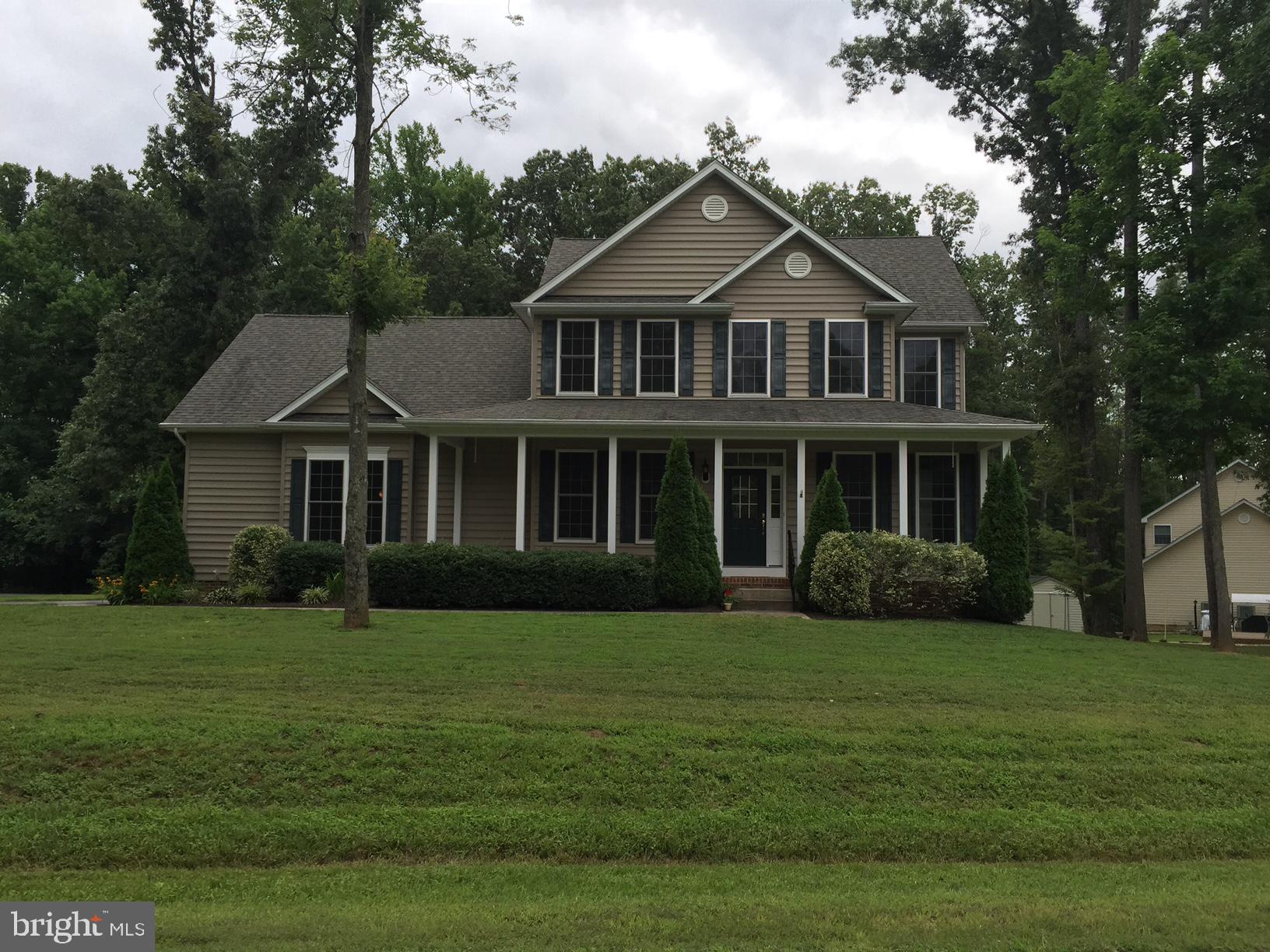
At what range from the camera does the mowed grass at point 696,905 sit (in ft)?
15.9

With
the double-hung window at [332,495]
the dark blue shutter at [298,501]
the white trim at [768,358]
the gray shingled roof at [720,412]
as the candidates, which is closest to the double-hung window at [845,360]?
the gray shingled roof at [720,412]

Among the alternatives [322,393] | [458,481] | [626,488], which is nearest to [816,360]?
[626,488]

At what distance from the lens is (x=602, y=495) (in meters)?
19.7

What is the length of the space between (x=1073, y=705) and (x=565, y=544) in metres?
11.7

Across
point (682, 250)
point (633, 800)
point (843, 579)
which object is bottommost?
point (633, 800)

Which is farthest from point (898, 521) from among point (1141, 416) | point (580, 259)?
point (580, 259)

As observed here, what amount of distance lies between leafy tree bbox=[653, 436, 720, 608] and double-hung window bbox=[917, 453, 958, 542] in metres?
5.35

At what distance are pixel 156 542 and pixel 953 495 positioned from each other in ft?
49.9

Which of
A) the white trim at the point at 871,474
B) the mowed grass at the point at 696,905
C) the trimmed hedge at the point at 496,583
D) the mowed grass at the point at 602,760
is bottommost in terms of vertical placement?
the mowed grass at the point at 696,905

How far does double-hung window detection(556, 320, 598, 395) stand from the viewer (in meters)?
20.3

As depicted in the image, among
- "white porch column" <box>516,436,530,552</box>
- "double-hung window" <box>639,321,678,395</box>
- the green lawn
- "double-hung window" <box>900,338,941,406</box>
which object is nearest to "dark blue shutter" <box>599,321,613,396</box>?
"double-hung window" <box>639,321,678,395</box>

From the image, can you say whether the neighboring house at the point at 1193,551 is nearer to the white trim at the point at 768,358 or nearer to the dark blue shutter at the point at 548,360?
the white trim at the point at 768,358

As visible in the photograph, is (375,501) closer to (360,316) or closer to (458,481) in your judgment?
(458,481)

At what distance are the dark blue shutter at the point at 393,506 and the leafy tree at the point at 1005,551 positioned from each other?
11.0 meters
